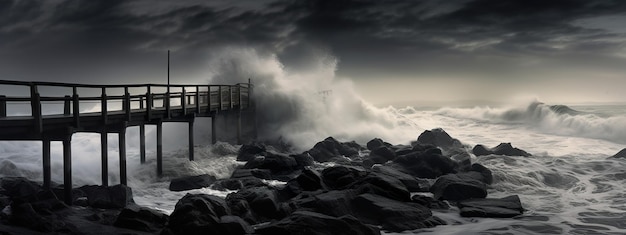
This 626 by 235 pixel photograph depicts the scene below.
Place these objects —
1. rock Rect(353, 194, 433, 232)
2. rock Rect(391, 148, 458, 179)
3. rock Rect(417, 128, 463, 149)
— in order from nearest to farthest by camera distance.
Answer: rock Rect(353, 194, 433, 232) → rock Rect(391, 148, 458, 179) → rock Rect(417, 128, 463, 149)

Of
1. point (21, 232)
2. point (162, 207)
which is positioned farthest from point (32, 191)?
point (21, 232)

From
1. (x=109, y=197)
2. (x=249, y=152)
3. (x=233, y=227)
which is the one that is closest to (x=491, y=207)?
(x=233, y=227)

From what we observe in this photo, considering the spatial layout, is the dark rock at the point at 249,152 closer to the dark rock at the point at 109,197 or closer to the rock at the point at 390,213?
the dark rock at the point at 109,197

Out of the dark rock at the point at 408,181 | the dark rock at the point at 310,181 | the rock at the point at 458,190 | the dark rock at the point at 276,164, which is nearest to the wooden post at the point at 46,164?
the dark rock at the point at 310,181

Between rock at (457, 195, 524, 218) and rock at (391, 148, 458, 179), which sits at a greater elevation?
rock at (391, 148, 458, 179)

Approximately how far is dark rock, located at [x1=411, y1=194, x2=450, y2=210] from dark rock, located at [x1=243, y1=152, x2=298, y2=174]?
23.0ft

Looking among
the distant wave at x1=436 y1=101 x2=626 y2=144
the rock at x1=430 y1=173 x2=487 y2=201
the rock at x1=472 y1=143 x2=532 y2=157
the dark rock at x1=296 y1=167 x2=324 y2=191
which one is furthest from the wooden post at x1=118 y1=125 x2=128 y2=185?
the distant wave at x1=436 y1=101 x2=626 y2=144

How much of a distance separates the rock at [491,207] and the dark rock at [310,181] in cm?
420

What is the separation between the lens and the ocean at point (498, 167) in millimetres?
13539

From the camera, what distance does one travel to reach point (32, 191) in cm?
1484

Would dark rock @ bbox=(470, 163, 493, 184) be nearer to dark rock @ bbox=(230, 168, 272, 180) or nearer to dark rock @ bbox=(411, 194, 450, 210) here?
dark rock @ bbox=(411, 194, 450, 210)

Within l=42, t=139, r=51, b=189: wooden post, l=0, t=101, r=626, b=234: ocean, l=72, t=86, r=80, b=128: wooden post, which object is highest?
l=72, t=86, r=80, b=128: wooden post

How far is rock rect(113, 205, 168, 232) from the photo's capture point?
11.5m

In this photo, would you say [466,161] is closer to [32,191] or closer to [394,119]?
[32,191]
